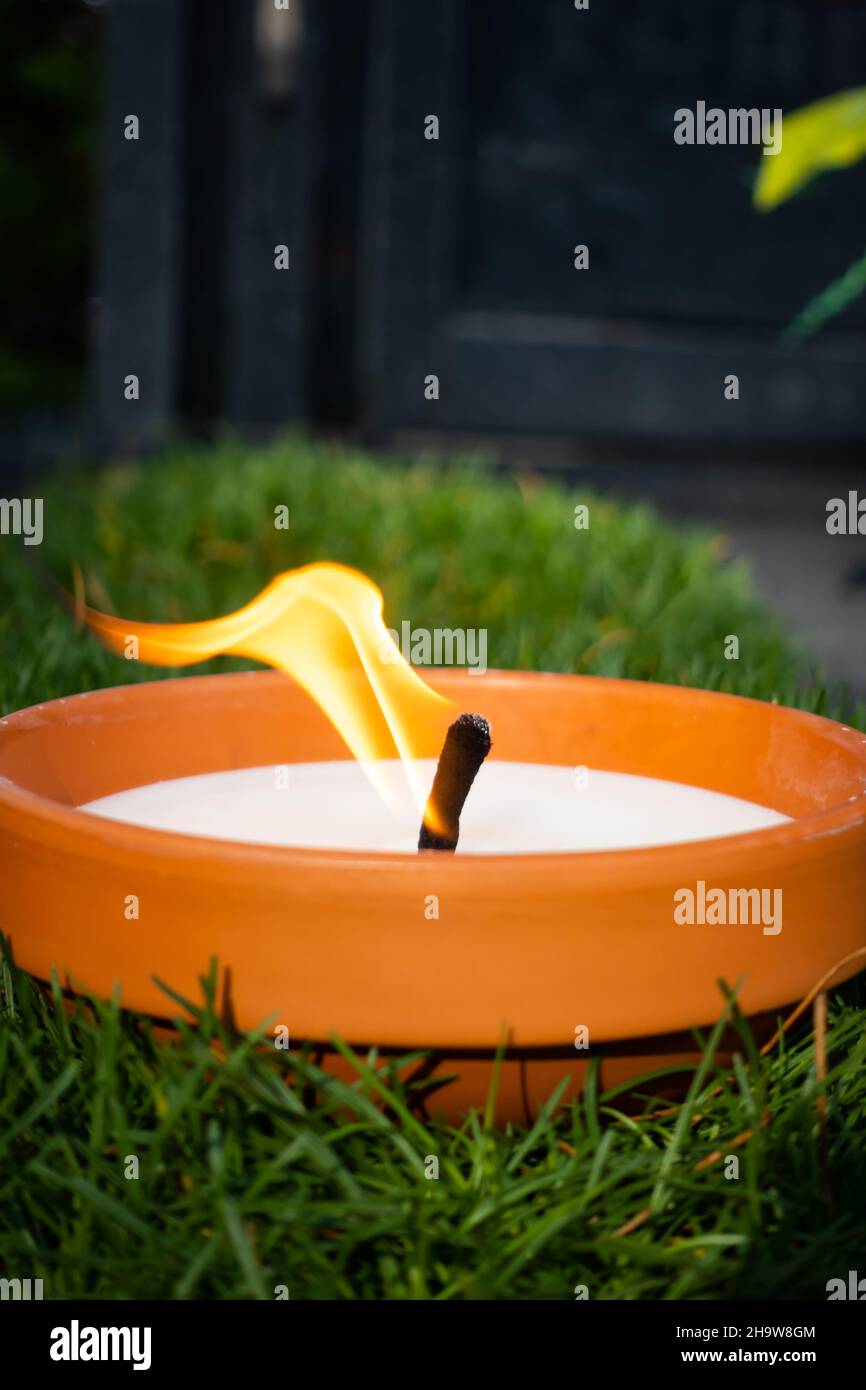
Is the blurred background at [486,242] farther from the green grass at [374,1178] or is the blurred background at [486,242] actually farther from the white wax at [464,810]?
the green grass at [374,1178]

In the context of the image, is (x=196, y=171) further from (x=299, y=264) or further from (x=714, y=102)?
(x=714, y=102)

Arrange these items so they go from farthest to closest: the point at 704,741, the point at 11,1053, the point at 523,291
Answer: the point at 523,291
the point at 704,741
the point at 11,1053

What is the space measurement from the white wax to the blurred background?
415 centimetres

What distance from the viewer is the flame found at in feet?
4.17

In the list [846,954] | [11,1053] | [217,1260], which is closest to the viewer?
[217,1260]

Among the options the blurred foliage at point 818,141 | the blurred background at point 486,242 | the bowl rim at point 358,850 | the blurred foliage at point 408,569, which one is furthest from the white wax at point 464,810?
the blurred background at point 486,242

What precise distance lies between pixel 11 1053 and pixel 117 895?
27 centimetres

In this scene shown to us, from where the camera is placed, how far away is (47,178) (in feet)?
57.3

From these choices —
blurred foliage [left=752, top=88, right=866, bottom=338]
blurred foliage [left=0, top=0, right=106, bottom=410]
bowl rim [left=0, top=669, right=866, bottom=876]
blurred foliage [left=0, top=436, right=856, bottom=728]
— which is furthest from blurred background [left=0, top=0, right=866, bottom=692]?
blurred foliage [left=0, top=0, right=106, bottom=410]

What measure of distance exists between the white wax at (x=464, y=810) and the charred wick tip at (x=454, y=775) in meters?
0.07

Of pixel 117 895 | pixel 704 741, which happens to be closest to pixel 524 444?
pixel 704 741

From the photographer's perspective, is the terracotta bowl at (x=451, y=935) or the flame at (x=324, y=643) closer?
the terracotta bowl at (x=451, y=935)

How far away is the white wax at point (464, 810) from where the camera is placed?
1172mm

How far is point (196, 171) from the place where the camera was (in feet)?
18.9
